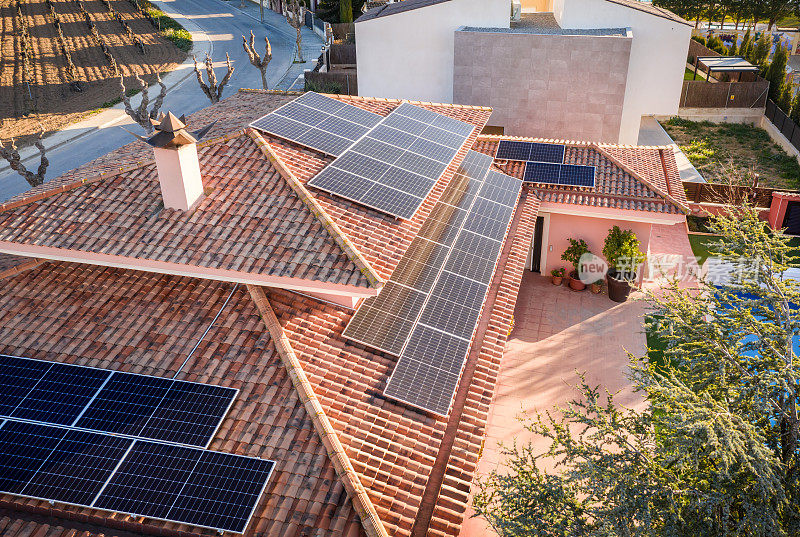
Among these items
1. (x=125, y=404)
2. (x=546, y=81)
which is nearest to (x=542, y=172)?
(x=546, y=81)

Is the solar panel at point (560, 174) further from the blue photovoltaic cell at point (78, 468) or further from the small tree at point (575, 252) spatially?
the blue photovoltaic cell at point (78, 468)

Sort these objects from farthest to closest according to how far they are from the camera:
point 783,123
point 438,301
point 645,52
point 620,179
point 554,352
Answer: point 783,123 → point 645,52 → point 620,179 → point 554,352 → point 438,301

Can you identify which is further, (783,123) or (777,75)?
(777,75)

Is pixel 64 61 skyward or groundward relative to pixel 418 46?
groundward

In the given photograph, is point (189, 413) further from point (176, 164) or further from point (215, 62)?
point (215, 62)

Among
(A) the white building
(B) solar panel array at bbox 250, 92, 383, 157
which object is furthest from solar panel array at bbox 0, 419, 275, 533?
(A) the white building

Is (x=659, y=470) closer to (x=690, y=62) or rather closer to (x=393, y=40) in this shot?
(x=393, y=40)
